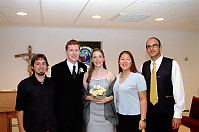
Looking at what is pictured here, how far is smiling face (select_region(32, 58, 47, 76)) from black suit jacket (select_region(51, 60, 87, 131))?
0.24m

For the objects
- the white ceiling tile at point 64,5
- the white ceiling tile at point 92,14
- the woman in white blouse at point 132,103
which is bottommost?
the woman in white blouse at point 132,103

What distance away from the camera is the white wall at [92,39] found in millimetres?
5870

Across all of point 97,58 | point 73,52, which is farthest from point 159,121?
point 73,52

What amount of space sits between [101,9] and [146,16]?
1246mm

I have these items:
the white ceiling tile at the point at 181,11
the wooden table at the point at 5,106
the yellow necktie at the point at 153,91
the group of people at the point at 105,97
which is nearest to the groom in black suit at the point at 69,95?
the group of people at the point at 105,97

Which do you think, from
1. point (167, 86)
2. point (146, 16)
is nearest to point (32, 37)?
point (146, 16)

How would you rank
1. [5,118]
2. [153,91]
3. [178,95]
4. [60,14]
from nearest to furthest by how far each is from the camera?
1. [178,95]
2. [153,91]
3. [5,118]
4. [60,14]

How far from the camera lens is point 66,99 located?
110 inches

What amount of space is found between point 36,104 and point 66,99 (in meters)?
0.43

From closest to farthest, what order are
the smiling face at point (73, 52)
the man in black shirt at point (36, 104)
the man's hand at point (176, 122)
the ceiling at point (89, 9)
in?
the man in black shirt at point (36, 104)
the man's hand at point (176, 122)
the smiling face at point (73, 52)
the ceiling at point (89, 9)

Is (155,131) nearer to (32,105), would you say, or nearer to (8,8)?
(32,105)

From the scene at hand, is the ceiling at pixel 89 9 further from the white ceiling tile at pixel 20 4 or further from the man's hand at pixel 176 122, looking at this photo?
the man's hand at pixel 176 122

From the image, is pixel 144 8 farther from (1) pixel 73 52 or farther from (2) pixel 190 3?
(1) pixel 73 52

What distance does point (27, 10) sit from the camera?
4.09 metres
